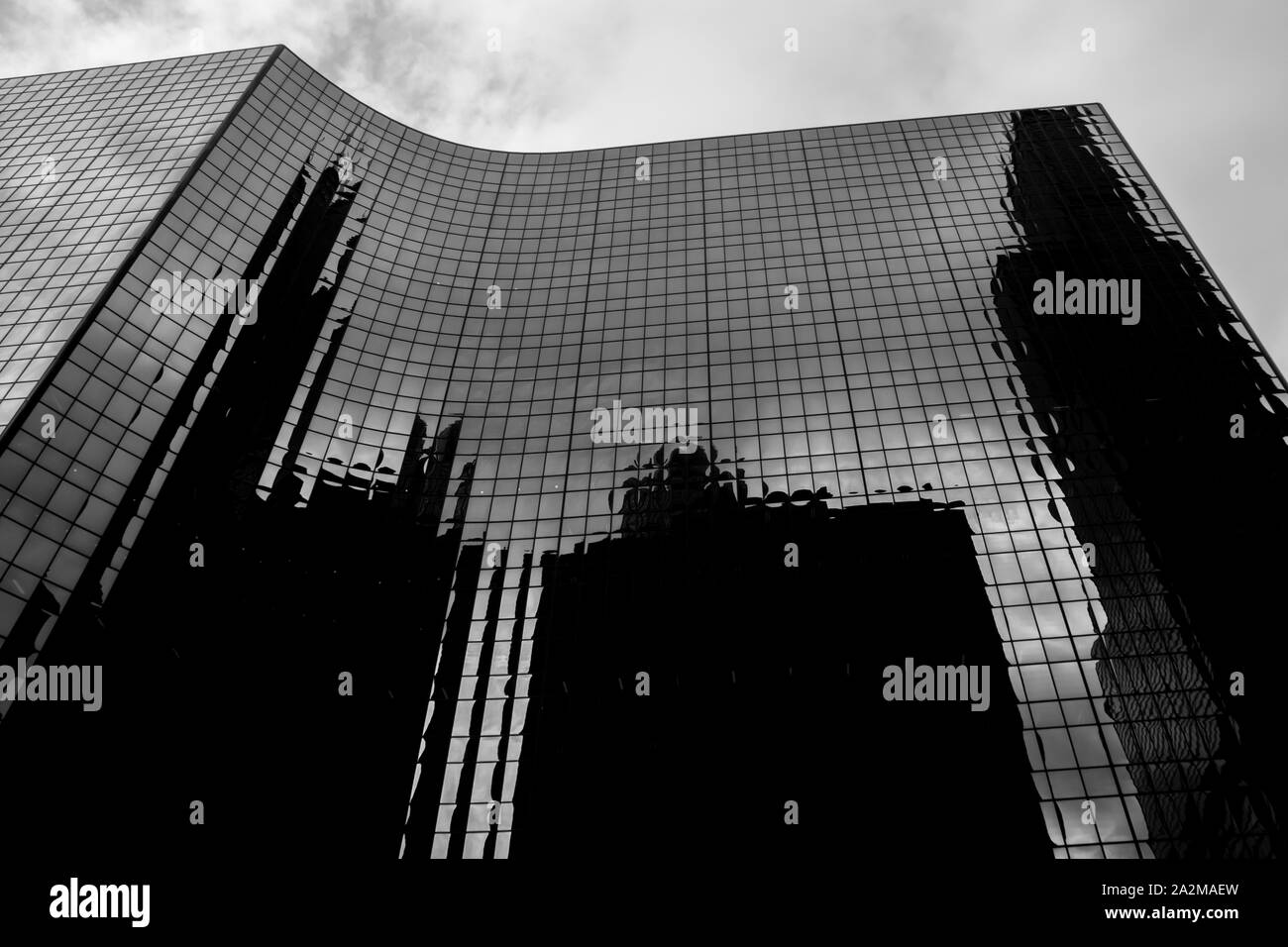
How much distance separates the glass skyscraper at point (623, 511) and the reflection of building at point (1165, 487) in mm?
204

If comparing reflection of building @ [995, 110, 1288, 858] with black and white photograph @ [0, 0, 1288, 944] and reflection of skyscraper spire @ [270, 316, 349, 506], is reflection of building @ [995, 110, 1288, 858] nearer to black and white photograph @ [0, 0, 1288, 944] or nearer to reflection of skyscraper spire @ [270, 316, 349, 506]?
black and white photograph @ [0, 0, 1288, 944]

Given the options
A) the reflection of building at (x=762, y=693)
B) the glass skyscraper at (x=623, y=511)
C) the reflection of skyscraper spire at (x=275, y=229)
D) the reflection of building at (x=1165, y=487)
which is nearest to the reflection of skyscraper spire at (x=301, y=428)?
the glass skyscraper at (x=623, y=511)

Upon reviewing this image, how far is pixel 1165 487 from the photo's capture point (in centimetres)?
5000

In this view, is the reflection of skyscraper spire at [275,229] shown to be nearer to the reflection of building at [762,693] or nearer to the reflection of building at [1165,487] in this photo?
the reflection of building at [762,693]

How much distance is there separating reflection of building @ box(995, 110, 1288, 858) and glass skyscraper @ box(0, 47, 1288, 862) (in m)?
0.20

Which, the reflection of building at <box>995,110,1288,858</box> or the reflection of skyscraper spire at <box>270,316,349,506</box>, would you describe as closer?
the reflection of building at <box>995,110,1288,858</box>

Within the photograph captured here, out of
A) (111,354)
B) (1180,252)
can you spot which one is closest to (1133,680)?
(1180,252)

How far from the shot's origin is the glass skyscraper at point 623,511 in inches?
1644

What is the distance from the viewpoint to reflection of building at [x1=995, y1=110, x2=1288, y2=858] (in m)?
40.0

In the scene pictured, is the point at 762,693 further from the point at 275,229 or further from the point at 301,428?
the point at 275,229


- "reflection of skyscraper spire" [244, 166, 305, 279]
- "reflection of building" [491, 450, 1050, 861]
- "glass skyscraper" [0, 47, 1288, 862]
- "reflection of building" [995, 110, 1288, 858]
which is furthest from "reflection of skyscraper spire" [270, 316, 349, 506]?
"reflection of building" [995, 110, 1288, 858]

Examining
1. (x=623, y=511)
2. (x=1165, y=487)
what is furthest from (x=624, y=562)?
(x=1165, y=487)

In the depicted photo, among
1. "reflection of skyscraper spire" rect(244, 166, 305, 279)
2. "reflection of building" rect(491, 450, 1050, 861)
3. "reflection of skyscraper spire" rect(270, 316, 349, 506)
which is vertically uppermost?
"reflection of skyscraper spire" rect(244, 166, 305, 279)

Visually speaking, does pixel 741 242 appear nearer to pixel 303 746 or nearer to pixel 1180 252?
pixel 1180 252
